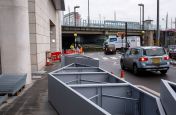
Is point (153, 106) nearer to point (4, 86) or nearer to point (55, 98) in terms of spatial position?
point (55, 98)

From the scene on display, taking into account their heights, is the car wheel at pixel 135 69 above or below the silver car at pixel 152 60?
below

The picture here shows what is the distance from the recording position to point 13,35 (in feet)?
37.4

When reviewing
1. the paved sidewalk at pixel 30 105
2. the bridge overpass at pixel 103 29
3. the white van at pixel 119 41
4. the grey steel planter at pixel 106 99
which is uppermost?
the bridge overpass at pixel 103 29

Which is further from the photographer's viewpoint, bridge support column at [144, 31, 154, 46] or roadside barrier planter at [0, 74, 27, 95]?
bridge support column at [144, 31, 154, 46]

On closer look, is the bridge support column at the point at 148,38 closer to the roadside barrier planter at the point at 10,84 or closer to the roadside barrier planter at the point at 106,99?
the roadside barrier planter at the point at 10,84

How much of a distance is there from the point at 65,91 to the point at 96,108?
2.42 meters

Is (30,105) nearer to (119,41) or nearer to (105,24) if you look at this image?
(119,41)

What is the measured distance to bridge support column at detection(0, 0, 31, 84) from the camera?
1127cm

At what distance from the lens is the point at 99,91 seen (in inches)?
238

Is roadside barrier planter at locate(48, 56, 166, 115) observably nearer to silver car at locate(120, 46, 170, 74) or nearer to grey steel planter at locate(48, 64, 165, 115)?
grey steel planter at locate(48, 64, 165, 115)

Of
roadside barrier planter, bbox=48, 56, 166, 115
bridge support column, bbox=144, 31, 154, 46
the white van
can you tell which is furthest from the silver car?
bridge support column, bbox=144, 31, 154, 46

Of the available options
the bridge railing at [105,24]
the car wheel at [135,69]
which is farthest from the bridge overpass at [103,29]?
the car wheel at [135,69]

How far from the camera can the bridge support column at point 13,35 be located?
11266 millimetres

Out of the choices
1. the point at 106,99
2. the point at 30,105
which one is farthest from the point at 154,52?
the point at 106,99
